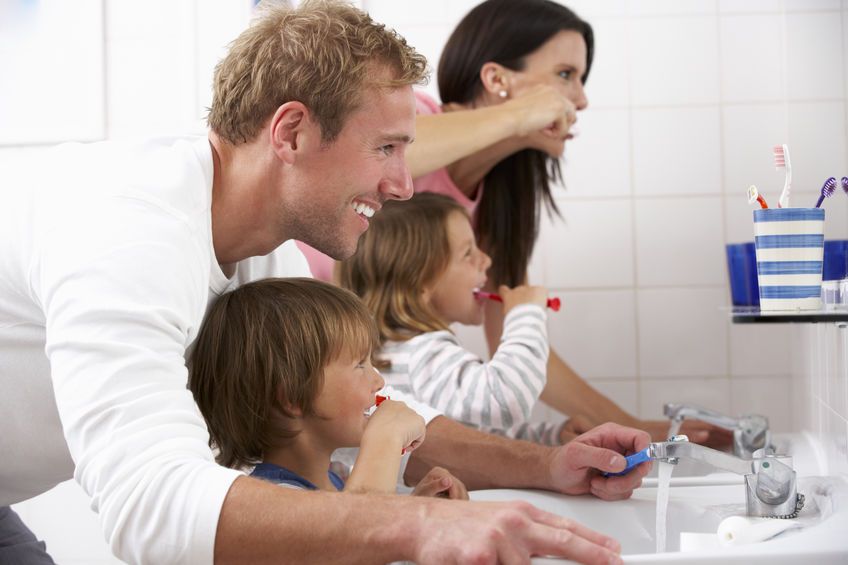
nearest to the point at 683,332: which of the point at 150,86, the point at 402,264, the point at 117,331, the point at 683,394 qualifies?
the point at 683,394

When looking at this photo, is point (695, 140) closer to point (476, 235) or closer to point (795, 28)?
point (795, 28)

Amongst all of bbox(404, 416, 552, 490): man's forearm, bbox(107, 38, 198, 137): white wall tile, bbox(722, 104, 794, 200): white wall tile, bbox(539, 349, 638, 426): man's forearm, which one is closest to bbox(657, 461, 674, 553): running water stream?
bbox(404, 416, 552, 490): man's forearm

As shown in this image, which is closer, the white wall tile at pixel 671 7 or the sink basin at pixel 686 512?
the sink basin at pixel 686 512

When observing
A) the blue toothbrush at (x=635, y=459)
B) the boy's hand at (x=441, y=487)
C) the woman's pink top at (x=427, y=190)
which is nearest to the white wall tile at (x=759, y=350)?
the woman's pink top at (x=427, y=190)

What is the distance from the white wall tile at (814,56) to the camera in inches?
66.7

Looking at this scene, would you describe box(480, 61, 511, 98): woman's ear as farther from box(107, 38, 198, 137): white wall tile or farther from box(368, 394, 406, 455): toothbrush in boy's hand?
box(368, 394, 406, 455): toothbrush in boy's hand

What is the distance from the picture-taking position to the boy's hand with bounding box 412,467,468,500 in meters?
1.10

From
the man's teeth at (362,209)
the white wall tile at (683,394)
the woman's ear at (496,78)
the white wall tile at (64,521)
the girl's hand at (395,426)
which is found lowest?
the white wall tile at (64,521)

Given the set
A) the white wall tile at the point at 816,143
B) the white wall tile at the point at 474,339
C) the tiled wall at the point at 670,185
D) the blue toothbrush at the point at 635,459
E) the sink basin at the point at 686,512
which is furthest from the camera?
the white wall tile at the point at 474,339

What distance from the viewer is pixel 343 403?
113 cm

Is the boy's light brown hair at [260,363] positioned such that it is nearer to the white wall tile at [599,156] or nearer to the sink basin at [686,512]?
the sink basin at [686,512]

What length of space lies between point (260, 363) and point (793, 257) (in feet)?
2.03

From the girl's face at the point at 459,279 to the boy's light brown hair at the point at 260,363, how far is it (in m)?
0.50

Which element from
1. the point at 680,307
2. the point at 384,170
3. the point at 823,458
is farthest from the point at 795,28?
the point at 384,170
